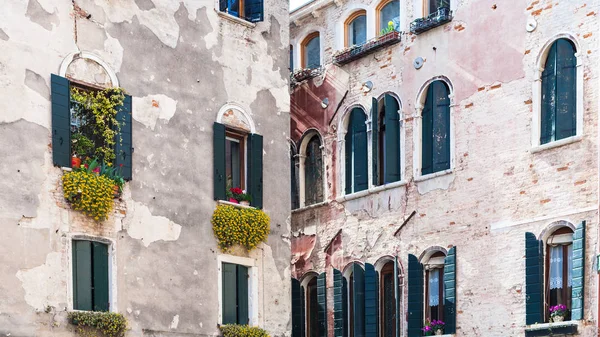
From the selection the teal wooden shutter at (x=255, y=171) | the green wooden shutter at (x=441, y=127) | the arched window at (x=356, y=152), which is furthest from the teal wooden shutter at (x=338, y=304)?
the teal wooden shutter at (x=255, y=171)

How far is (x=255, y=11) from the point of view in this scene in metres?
21.5

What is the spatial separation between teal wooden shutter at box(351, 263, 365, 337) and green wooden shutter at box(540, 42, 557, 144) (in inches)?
193

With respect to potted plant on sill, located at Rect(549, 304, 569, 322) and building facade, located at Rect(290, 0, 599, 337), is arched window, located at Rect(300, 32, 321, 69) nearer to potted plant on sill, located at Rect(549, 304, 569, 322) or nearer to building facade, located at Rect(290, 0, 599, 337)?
building facade, located at Rect(290, 0, 599, 337)

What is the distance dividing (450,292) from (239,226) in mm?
4089

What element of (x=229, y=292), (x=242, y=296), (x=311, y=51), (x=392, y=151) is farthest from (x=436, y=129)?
(x=229, y=292)

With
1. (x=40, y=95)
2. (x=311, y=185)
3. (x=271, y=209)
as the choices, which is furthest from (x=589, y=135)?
(x=40, y=95)

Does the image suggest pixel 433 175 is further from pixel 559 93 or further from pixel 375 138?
pixel 559 93

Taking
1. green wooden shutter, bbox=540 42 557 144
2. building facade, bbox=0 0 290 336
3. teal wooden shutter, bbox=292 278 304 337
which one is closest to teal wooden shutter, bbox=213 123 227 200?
building facade, bbox=0 0 290 336

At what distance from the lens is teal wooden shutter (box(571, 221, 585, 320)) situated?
19.1 metres

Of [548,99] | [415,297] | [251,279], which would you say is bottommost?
[415,297]

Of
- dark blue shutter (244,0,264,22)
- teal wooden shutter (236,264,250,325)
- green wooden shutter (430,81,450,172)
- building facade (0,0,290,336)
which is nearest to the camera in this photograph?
building facade (0,0,290,336)

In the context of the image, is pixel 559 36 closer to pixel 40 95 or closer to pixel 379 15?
pixel 379 15

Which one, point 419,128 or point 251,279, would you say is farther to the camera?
point 419,128

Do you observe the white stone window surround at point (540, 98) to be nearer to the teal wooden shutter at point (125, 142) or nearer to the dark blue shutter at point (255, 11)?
the dark blue shutter at point (255, 11)
